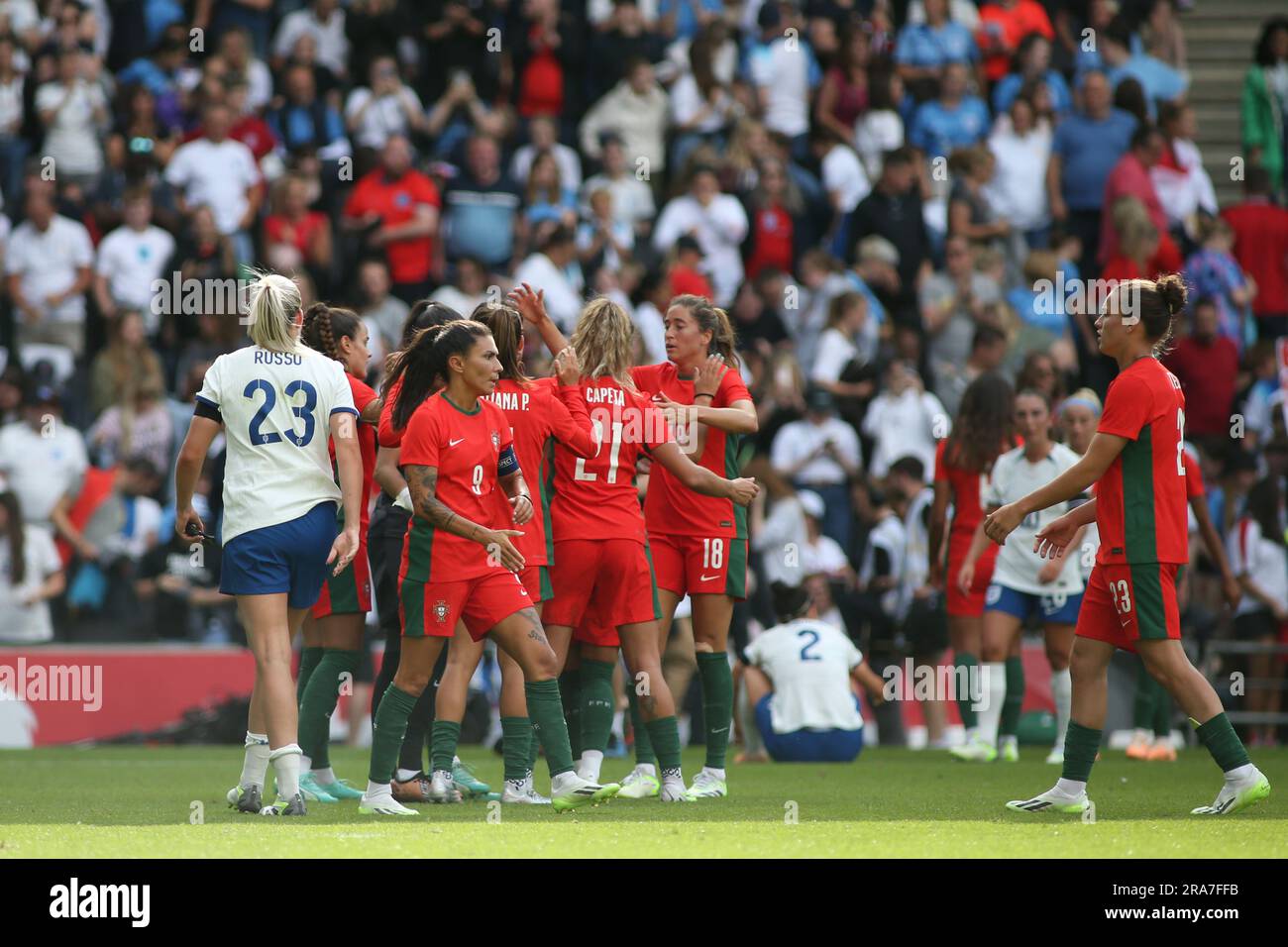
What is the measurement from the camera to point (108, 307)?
57.2 ft

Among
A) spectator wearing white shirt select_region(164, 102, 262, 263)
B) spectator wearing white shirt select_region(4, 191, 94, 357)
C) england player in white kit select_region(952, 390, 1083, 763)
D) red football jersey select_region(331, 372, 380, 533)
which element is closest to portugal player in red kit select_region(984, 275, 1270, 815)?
red football jersey select_region(331, 372, 380, 533)

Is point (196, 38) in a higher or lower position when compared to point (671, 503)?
higher

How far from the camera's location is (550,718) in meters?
8.28

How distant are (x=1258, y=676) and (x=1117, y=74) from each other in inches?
315

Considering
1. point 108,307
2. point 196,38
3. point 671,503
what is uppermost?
point 196,38

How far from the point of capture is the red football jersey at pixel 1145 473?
8117mm

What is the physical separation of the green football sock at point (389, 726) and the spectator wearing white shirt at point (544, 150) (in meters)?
11.0

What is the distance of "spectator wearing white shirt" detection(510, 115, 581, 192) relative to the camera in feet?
61.4

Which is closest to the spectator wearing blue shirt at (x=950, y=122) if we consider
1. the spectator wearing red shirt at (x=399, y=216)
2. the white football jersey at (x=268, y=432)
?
the spectator wearing red shirt at (x=399, y=216)

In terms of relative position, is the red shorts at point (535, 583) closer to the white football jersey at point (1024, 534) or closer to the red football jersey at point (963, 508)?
the white football jersey at point (1024, 534)

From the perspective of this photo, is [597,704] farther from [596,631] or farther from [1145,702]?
[1145,702]

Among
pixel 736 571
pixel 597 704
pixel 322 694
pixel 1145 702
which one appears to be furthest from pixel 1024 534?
pixel 322 694
